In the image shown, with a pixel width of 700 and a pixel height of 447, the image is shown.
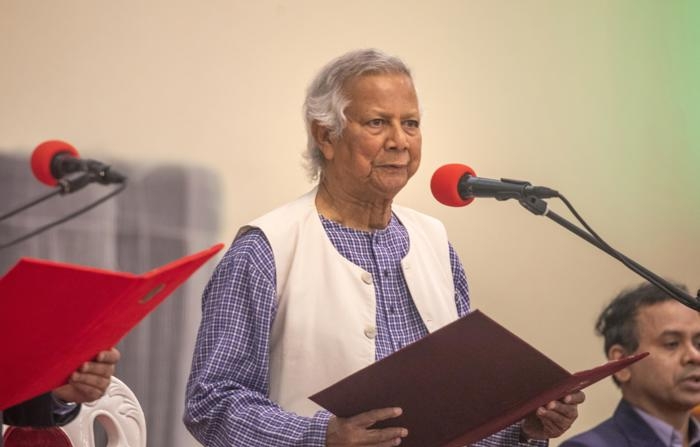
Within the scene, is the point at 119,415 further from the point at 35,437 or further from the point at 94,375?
the point at 94,375

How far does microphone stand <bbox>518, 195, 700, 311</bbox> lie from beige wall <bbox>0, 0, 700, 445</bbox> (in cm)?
166

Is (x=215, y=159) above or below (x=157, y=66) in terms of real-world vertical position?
below

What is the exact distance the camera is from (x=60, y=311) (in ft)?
5.75

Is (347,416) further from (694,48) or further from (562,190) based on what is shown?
(694,48)

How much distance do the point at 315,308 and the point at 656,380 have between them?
1168mm

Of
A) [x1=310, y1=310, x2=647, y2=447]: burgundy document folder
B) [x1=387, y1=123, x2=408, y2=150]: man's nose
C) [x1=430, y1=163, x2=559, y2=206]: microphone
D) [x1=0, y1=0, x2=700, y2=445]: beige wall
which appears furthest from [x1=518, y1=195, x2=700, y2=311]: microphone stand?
[x1=0, y1=0, x2=700, y2=445]: beige wall

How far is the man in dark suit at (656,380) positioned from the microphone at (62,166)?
169cm

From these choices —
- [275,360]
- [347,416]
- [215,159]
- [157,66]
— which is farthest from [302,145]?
[347,416]

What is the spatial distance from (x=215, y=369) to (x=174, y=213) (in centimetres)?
118

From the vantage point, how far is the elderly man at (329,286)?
248 centimetres

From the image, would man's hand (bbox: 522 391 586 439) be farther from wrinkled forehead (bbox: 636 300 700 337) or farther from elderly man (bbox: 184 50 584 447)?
wrinkled forehead (bbox: 636 300 700 337)

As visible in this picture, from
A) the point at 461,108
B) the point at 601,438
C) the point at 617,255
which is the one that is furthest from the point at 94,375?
the point at 461,108

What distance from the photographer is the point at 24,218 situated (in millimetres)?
3293

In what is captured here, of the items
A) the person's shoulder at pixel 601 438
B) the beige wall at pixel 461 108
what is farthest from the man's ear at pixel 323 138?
the person's shoulder at pixel 601 438
